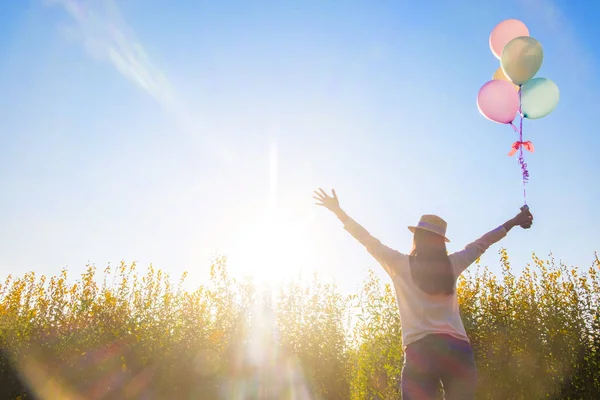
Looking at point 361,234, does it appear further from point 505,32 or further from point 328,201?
point 505,32

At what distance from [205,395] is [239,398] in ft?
2.37

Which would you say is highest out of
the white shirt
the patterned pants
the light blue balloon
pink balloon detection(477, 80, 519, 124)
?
the light blue balloon

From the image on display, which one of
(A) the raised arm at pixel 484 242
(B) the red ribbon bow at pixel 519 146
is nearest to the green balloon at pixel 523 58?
(B) the red ribbon bow at pixel 519 146

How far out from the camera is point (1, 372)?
865 cm

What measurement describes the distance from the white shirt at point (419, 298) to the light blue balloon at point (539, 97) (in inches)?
80.8

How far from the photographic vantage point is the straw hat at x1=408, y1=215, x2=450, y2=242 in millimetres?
2641

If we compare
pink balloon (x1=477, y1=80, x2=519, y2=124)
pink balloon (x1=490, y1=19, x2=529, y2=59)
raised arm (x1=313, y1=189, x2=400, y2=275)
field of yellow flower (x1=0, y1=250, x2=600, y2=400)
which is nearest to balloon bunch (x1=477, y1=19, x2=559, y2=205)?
pink balloon (x1=477, y1=80, x2=519, y2=124)

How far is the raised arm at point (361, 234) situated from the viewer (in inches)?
107

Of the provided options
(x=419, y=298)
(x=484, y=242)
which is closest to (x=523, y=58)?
(x=484, y=242)

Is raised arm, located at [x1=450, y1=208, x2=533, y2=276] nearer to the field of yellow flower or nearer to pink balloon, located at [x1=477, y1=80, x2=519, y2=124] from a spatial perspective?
pink balloon, located at [x1=477, y1=80, x2=519, y2=124]

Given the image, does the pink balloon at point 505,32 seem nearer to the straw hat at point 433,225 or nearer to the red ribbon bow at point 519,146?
the red ribbon bow at point 519,146

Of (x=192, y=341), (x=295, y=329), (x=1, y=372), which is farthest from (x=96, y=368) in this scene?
(x=295, y=329)

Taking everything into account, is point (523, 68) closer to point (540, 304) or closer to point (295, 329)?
point (540, 304)

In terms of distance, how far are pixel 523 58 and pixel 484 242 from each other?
228 cm
